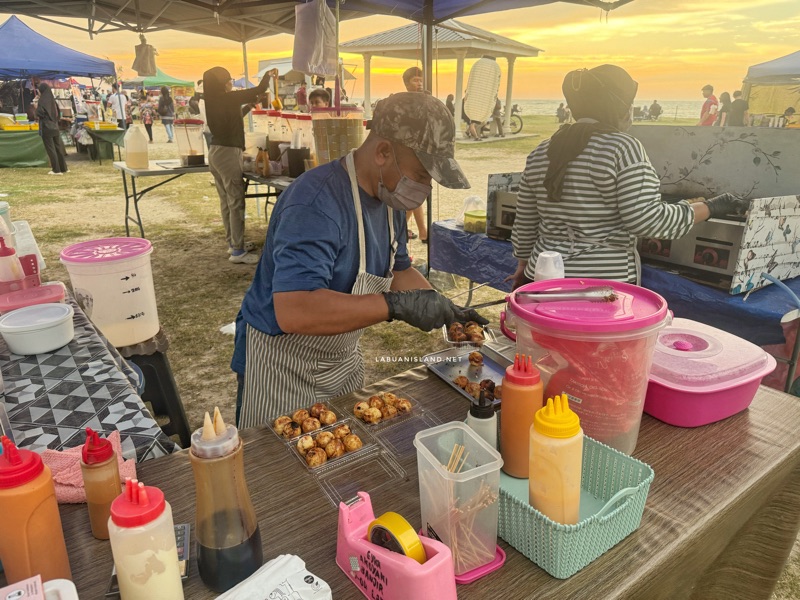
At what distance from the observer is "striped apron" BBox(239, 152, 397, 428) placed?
2.04 meters

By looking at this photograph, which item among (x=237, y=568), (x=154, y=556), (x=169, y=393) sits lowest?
(x=169, y=393)

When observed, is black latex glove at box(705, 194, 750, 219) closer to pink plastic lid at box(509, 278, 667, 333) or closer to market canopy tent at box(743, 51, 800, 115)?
pink plastic lid at box(509, 278, 667, 333)

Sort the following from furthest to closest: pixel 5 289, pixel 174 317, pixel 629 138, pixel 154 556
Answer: pixel 174 317, pixel 629 138, pixel 5 289, pixel 154 556

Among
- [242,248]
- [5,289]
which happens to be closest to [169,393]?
[5,289]

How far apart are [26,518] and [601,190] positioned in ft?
8.23

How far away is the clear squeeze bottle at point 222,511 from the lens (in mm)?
857

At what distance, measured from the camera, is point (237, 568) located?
939 millimetres

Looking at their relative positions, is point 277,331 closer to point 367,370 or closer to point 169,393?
point 169,393

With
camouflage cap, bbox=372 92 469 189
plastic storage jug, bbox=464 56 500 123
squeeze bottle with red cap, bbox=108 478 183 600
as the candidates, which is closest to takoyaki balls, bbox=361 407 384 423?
squeeze bottle with red cap, bbox=108 478 183 600

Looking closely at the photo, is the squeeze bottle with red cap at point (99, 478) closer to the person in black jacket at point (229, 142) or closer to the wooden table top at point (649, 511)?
the wooden table top at point (649, 511)

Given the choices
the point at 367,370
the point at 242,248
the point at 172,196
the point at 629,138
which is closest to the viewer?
the point at 629,138

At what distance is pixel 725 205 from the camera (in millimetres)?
2795

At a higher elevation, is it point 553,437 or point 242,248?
point 553,437

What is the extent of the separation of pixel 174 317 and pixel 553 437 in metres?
5.02
